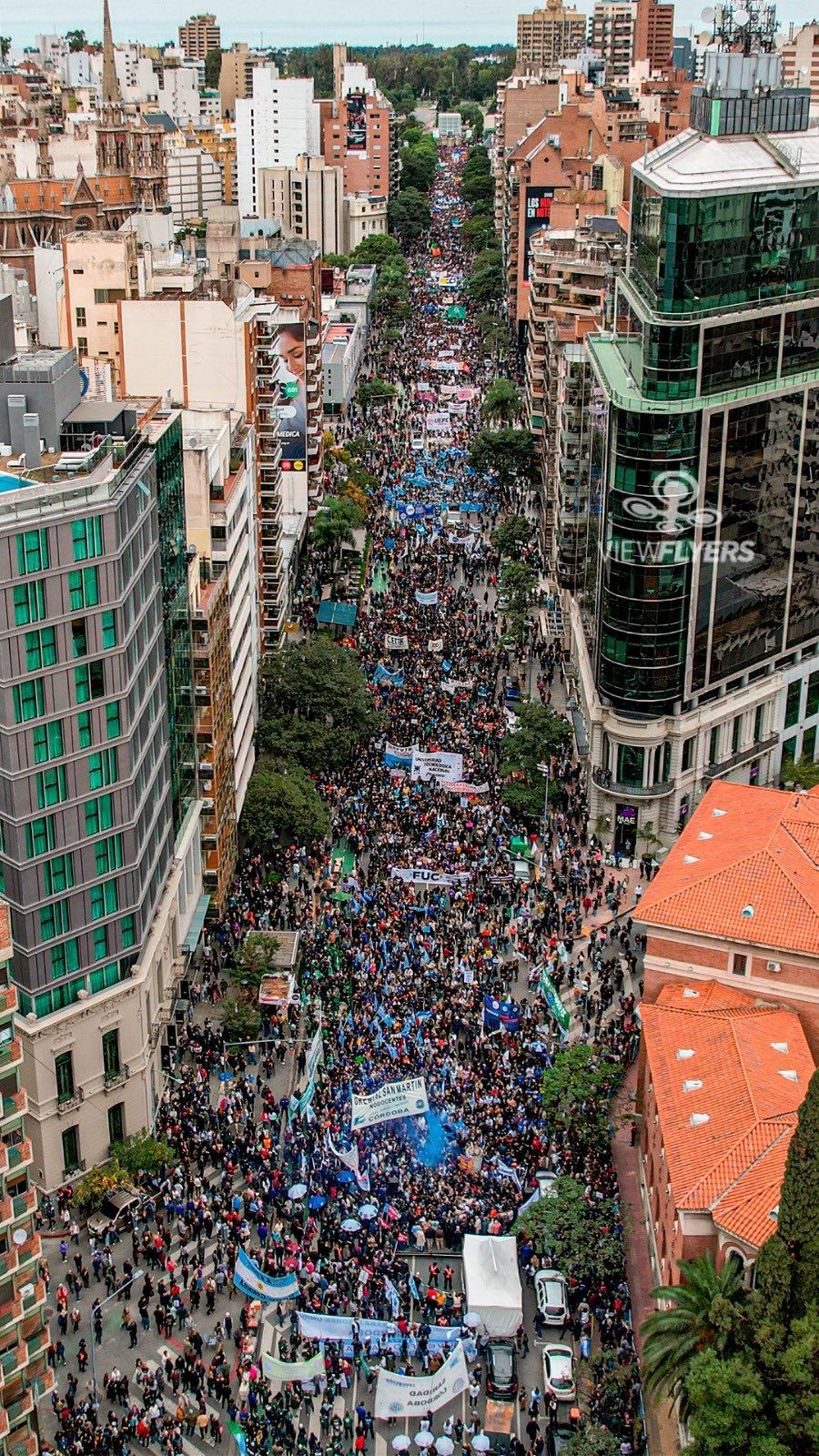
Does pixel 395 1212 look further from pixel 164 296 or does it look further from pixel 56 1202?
pixel 164 296

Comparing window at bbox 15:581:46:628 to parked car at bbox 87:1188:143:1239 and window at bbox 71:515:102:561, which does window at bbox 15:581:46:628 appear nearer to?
window at bbox 71:515:102:561

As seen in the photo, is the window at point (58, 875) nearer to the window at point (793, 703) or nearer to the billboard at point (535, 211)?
the window at point (793, 703)

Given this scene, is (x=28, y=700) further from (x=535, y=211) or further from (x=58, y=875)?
(x=535, y=211)

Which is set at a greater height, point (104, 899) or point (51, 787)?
point (51, 787)

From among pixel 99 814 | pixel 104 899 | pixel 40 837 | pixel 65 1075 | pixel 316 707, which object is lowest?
pixel 316 707

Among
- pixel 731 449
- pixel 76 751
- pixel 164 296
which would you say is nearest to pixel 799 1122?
pixel 76 751

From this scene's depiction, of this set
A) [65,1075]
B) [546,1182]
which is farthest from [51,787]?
[546,1182]
